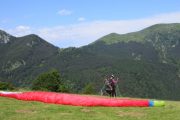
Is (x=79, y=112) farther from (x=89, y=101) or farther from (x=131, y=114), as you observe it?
(x=131, y=114)

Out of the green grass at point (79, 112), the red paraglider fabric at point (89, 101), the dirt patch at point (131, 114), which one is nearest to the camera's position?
the green grass at point (79, 112)

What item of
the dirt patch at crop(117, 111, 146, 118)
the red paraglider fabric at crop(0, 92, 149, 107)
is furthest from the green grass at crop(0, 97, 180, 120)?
the red paraglider fabric at crop(0, 92, 149, 107)

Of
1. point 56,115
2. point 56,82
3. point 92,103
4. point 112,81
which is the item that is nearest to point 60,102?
point 92,103

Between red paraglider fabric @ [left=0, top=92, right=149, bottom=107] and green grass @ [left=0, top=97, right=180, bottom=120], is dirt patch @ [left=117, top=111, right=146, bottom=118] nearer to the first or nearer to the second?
green grass @ [left=0, top=97, right=180, bottom=120]

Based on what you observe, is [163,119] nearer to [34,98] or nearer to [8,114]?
[8,114]

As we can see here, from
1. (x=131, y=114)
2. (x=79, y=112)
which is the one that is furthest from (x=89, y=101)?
(x=131, y=114)

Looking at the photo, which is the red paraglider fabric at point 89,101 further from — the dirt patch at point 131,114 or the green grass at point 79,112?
the dirt patch at point 131,114

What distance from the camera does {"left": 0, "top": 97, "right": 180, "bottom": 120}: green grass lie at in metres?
40.4

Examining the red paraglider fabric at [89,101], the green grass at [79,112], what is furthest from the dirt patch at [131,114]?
the red paraglider fabric at [89,101]

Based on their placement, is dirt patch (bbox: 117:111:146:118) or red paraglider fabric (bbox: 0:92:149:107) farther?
red paraglider fabric (bbox: 0:92:149:107)

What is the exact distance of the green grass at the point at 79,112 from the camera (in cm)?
4038

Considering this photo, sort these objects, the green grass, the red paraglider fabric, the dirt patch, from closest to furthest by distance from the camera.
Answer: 1. the green grass
2. the dirt patch
3. the red paraglider fabric

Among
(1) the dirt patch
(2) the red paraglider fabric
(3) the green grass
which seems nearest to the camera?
(3) the green grass

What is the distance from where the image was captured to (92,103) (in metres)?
47.2
